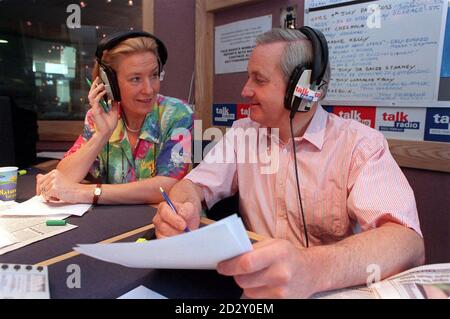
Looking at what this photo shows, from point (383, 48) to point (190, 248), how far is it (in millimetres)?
1359

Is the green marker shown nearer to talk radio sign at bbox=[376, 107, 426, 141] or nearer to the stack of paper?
the stack of paper

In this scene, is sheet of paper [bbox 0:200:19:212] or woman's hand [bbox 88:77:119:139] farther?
woman's hand [bbox 88:77:119:139]

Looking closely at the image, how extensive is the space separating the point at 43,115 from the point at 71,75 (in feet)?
1.11

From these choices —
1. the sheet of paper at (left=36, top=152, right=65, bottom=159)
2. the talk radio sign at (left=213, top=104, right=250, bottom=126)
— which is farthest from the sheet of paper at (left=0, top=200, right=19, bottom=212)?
the talk radio sign at (left=213, top=104, right=250, bottom=126)

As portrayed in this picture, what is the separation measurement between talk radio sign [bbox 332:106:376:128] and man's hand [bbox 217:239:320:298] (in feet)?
3.83

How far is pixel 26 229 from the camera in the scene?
843 millimetres

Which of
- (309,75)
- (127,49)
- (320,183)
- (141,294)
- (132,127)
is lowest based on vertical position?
(141,294)

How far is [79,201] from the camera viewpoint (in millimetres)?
1053

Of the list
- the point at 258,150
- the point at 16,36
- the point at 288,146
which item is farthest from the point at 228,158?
the point at 16,36

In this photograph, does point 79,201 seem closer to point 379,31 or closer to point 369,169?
point 369,169

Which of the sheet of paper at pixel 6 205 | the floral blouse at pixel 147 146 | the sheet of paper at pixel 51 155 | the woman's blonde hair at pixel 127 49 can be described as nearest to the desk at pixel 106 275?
the sheet of paper at pixel 6 205

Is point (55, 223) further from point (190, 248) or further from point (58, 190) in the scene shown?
point (190, 248)

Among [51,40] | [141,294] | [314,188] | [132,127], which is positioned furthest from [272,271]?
[51,40]

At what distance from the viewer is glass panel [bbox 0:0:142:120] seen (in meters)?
2.17
